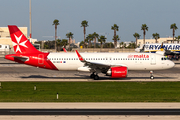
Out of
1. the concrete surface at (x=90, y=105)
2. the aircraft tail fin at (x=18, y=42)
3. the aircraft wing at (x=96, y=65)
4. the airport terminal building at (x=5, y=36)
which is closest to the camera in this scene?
the concrete surface at (x=90, y=105)

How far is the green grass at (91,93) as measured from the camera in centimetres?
2405

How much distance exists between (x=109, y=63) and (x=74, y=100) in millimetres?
15920

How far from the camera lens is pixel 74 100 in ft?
77.3

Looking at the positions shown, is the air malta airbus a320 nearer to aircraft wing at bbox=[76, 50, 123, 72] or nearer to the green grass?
aircraft wing at bbox=[76, 50, 123, 72]

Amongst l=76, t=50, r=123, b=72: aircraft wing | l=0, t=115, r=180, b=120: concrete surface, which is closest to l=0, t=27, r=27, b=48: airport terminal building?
l=76, t=50, r=123, b=72: aircraft wing

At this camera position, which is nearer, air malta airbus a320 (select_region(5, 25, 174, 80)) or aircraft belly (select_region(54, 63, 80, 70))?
air malta airbus a320 (select_region(5, 25, 174, 80))

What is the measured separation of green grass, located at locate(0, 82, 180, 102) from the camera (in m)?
24.0

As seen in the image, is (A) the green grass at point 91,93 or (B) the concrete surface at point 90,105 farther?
(A) the green grass at point 91,93

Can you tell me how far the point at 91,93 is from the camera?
27484 mm

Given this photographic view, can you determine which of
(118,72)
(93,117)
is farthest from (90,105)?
(118,72)

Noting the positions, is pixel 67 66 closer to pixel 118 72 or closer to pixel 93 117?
pixel 118 72

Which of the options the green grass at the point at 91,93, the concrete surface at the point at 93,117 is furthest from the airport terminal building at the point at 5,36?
the concrete surface at the point at 93,117

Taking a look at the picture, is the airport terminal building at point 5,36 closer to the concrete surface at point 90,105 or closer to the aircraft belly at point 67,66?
the aircraft belly at point 67,66

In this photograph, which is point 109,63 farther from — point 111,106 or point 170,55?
point 170,55
